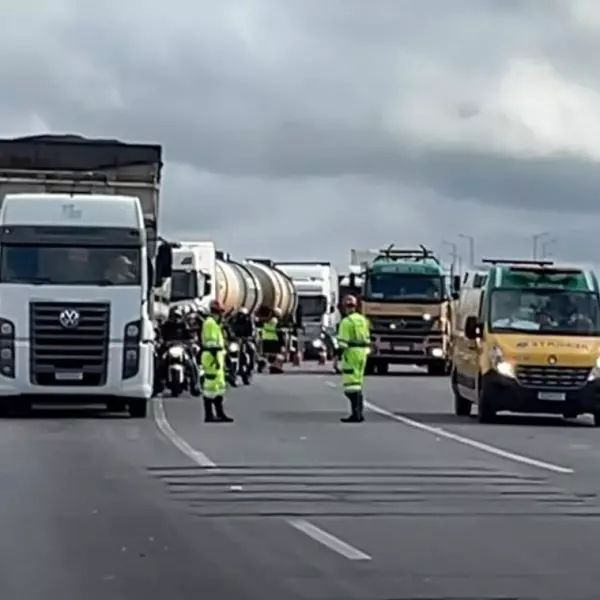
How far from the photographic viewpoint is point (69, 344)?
28375mm

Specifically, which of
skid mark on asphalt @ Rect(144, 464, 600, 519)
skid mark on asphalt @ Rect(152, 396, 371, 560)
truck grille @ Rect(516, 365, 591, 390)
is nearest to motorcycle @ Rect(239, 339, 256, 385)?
skid mark on asphalt @ Rect(152, 396, 371, 560)

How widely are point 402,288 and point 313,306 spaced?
Result: 58.3 feet

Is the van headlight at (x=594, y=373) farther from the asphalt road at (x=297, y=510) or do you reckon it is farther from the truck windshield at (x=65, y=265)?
the truck windshield at (x=65, y=265)

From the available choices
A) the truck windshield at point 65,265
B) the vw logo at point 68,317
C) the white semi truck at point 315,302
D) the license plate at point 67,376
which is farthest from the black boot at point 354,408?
the white semi truck at point 315,302

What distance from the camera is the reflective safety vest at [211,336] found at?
27844 millimetres

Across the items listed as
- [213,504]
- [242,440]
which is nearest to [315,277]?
[242,440]

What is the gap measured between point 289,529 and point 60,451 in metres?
8.16

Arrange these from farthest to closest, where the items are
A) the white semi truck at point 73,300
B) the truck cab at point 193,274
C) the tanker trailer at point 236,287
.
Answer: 1. the tanker trailer at point 236,287
2. the truck cab at point 193,274
3. the white semi truck at point 73,300

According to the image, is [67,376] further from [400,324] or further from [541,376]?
[400,324]

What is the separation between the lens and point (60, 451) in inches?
875

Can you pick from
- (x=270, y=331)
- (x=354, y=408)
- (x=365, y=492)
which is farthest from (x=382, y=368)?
(x=365, y=492)

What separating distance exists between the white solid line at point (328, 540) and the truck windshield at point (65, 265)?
13733 mm

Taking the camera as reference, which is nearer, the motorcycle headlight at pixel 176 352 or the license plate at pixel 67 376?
the license plate at pixel 67 376

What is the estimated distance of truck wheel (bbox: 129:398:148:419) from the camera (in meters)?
29.0
